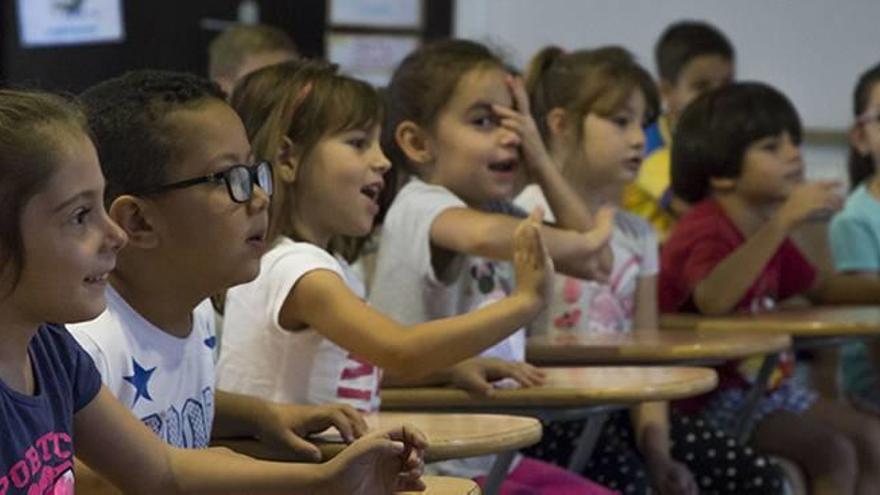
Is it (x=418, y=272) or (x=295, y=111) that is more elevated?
(x=295, y=111)

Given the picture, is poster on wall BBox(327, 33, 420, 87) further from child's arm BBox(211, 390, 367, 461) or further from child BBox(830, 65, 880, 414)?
child's arm BBox(211, 390, 367, 461)

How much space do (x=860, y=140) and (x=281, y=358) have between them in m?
2.50

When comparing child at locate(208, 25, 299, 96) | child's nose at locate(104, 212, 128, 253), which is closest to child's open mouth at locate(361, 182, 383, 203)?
child's nose at locate(104, 212, 128, 253)

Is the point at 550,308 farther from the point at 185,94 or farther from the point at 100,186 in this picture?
the point at 100,186

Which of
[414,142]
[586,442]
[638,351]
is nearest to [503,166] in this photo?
[414,142]

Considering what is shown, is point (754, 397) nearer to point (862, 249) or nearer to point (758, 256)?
point (758, 256)

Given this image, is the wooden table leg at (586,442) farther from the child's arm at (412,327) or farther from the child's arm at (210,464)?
the child's arm at (210,464)

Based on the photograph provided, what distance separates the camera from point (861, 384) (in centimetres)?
427

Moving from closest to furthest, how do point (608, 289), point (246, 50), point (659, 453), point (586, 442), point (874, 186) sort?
point (586, 442)
point (659, 453)
point (608, 289)
point (874, 186)
point (246, 50)

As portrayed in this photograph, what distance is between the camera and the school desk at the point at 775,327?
356cm

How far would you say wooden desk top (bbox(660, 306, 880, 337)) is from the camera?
3559mm

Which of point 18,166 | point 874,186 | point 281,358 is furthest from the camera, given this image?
point 874,186

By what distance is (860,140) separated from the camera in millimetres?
4594

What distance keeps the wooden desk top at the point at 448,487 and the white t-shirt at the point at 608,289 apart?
152 centimetres
